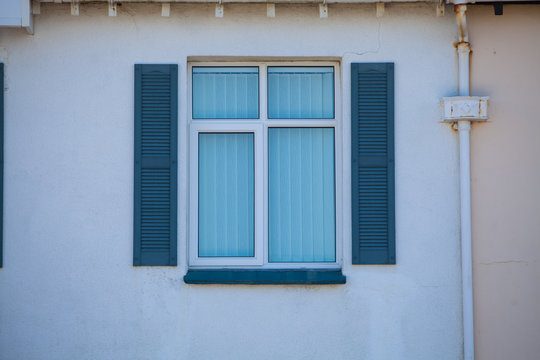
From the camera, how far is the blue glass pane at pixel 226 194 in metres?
5.59

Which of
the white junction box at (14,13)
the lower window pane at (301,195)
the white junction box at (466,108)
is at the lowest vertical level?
the lower window pane at (301,195)

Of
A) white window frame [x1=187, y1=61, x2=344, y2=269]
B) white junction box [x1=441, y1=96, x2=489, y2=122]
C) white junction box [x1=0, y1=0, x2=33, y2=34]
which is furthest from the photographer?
white window frame [x1=187, y1=61, x2=344, y2=269]

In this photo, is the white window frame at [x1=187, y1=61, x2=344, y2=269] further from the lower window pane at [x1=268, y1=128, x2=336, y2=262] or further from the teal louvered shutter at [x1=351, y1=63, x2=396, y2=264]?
the teal louvered shutter at [x1=351, y1=63, x2=396, y2=264]

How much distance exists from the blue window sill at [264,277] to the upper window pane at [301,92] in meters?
1.33

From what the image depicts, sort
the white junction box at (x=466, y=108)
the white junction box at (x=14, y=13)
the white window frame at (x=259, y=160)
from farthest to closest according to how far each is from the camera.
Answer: the white window frame at (x=259, y=160), the white junction box at (x=466, y=108), the white junction box at (x=14, y=13)

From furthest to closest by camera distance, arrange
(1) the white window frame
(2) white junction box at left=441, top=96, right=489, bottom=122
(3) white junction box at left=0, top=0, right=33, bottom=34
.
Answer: (1) the white window frame → (2) white junction box at left=441, top=96, right=489, bottom=122 → (3) white junction box at left=0, top=0, right=33, bottom=34

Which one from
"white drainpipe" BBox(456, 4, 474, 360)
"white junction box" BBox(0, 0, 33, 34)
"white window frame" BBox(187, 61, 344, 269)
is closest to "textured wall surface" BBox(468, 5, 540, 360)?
"white drainpipe" BBox(456, 4, 474, 360)

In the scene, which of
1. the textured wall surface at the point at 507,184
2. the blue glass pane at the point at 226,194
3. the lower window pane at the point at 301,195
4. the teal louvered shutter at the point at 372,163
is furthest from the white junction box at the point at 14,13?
the textured wall surface at the point at 507,184

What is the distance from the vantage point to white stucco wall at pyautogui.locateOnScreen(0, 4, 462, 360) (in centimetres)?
532

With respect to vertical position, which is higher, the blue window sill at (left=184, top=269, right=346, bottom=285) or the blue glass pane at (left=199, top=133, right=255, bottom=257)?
the blue glass pane at (left=199, top=133, right=255, bottom=257)

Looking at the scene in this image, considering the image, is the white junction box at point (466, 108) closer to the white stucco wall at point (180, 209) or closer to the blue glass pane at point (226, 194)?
the white stucco wall at point (180, 209)

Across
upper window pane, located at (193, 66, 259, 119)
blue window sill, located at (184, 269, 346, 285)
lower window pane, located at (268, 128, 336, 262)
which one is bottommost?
blue window sill, located at (184, 269, 346, 285)

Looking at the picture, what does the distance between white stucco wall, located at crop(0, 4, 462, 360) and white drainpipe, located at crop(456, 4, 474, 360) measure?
0.09m

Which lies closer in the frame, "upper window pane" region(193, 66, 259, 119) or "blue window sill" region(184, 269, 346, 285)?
"blue window sill" region(184, 269, 346, 285)
